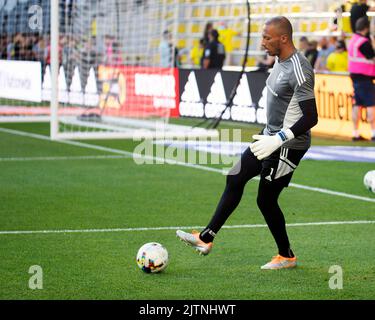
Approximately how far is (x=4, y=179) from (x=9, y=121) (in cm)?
909

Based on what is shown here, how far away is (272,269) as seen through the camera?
8320 mm

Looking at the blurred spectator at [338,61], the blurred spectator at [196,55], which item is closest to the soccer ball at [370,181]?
the blurred spectator at [338,61]

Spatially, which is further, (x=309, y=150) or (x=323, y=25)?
(x=323, y=25)

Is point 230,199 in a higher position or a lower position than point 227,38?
lower

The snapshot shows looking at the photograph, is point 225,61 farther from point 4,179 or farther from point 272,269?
point 272,269

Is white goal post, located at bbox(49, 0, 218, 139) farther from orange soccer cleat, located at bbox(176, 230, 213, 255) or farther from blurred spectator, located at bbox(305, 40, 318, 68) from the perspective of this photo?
orange soccer cleat, located at bbox(176, 230, 213, 255)

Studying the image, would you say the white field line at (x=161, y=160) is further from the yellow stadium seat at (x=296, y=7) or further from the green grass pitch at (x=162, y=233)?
the yellow stadium seat at (x=296, y=7)

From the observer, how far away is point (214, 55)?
27031 mm

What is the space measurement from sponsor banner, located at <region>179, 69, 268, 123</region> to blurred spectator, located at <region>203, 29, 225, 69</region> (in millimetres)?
4479

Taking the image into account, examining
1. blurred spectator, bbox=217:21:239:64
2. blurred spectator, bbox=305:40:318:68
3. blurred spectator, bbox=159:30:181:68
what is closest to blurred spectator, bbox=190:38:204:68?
blurred spectator, bbox=217:21:239:64

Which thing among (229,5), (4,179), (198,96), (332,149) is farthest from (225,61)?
(4,179)

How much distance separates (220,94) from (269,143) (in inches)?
546

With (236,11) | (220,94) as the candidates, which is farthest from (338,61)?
(236,11)

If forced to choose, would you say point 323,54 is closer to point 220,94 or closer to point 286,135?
point 220,94
